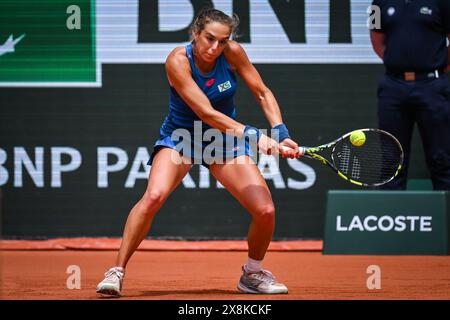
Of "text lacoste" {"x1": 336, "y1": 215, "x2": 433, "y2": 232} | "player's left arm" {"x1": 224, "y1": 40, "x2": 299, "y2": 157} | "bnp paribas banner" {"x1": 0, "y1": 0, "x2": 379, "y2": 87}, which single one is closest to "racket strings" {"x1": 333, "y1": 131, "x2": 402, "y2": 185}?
"text lacoste" {"x1": 336, "y1": 215, "x2": 433, "y2": 232}

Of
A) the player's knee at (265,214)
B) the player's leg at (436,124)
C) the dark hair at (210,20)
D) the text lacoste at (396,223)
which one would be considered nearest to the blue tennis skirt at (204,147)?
the player's knee at (265,214)

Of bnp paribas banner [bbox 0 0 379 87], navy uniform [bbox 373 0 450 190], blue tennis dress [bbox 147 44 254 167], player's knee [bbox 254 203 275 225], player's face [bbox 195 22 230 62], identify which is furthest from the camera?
bnp paribas banner [bbox 0 0 379 87]

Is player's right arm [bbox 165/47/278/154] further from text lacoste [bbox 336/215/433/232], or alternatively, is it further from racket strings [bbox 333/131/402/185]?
text lacoste [bbox 336/215/433/232]

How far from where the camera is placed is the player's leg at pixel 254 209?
17.3 ft

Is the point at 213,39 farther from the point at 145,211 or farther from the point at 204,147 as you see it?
the point at 145,211

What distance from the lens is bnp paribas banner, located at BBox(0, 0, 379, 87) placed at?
26.9 ft

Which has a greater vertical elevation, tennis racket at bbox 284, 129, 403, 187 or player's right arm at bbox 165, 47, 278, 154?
player's right arm at bbox 165, 47, 278, 154

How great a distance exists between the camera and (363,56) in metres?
8.23

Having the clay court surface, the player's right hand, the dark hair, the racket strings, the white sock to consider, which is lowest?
the clay court surface

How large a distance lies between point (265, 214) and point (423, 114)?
2.60 metres

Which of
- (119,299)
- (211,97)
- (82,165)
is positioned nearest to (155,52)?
(82,165)

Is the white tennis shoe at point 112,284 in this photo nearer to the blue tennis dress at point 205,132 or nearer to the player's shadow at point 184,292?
the player's shadow at point 184,292

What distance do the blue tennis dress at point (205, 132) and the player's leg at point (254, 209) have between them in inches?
3.2

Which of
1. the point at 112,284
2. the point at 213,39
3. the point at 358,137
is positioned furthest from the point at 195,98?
the point at 112,284
